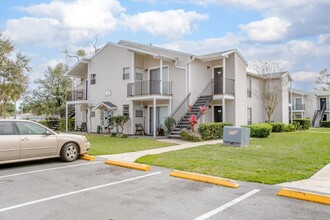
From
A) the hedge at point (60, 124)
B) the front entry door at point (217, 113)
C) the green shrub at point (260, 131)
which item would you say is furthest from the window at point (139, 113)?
the hedge at point (60, 124)

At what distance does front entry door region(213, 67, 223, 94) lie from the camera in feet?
68.3

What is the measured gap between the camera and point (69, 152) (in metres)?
9.62

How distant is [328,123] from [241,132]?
103 ft

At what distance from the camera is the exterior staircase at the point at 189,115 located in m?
17.4

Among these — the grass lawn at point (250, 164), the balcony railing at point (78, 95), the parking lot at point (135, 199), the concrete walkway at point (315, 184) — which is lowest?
the parking lot at point (135, 199)

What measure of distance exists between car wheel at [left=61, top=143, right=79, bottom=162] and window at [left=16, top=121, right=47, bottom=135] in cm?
91

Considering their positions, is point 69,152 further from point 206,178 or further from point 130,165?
point 206,178

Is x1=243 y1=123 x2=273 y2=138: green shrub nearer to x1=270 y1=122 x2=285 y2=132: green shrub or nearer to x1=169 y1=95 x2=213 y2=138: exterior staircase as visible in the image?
x1=169 y1=95 x2=213 y2=138: exterior staircase

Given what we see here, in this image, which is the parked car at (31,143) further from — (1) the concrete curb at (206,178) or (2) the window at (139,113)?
(2) the window at (139,113)

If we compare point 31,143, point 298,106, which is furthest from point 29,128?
point 298,106

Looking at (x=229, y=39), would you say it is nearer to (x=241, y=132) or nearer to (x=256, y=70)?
(x=256, y=70)

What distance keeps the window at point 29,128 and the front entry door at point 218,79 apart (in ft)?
47.1

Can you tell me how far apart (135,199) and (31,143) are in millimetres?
5081

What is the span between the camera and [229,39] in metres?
24.5
